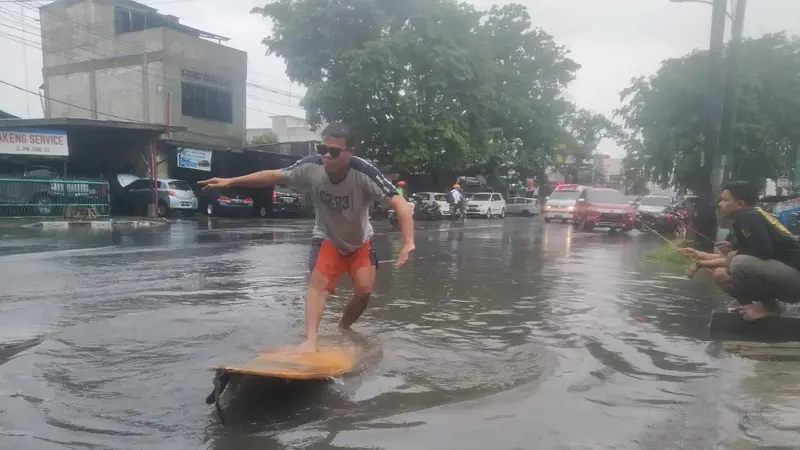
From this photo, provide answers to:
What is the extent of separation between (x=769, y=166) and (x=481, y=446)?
24922mm

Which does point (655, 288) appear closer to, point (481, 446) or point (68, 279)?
point (481, 446)

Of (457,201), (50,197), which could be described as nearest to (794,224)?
(457,201)

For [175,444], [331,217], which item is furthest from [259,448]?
[331,217]

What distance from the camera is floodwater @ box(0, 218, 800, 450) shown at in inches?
127

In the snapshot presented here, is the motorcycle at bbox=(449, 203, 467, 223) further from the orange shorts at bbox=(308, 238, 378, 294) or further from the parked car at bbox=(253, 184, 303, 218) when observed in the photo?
the orange shorts at bbox=(308, 238, 378, 294)

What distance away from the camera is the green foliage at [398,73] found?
1137 inches

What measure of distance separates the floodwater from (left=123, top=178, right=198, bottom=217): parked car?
1642 centimetres

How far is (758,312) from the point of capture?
5.07 meters

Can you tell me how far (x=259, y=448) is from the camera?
3.01m

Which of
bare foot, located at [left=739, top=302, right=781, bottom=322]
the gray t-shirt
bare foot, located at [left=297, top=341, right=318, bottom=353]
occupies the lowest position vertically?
bare foot, located at [left=297, top=341, right=318, bottom=353]

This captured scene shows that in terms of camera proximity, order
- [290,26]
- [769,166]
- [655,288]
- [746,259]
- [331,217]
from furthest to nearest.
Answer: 1. [290,26]
2. [769,166]
3. [655,288]
4. [746,259]
5. [331,217]

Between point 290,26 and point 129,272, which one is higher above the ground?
point 290,26

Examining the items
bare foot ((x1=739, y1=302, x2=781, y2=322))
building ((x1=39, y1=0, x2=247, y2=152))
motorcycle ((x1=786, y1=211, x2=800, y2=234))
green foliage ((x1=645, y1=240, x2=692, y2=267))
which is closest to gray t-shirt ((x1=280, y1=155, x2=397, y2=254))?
bare foot ((x1=739, y1=302, x2=781, y2=322))

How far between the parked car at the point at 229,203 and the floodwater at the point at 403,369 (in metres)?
18.6
